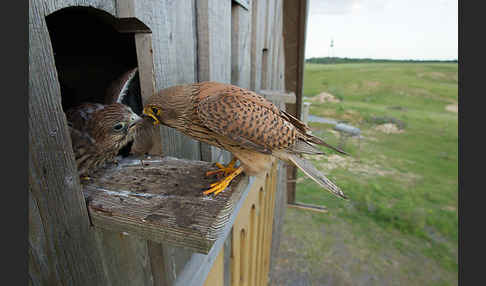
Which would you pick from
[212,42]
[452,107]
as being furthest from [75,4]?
[452,107]

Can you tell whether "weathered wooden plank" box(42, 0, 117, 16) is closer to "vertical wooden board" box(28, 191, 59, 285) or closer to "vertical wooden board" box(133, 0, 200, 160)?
"vertical wooden board" box(133, 0, 200, 160)

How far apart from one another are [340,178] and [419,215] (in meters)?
2.63

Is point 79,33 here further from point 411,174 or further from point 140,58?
point 411,174

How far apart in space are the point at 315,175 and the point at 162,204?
959 mm

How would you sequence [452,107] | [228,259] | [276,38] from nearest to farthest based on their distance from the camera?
[228,259], [276,38], [452,107]

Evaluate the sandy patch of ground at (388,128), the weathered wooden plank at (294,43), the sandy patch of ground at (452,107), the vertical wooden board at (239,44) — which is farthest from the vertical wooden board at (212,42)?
the sandy patch of ground at (452,107)

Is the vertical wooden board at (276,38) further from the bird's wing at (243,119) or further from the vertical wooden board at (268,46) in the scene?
the bird's wing at (243,119)

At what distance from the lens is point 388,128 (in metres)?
15.0

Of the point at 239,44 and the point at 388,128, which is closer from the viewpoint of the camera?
the point at 239,44

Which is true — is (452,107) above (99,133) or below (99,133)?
above

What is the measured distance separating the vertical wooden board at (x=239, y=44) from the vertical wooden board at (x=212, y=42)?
0.28 metres

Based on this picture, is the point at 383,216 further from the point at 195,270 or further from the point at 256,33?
the point at 195,270

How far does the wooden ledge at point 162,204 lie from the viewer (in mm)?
817

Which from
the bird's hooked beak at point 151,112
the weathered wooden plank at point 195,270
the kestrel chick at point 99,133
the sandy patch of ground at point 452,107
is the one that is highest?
the sandy patch of ground at point 452,107
